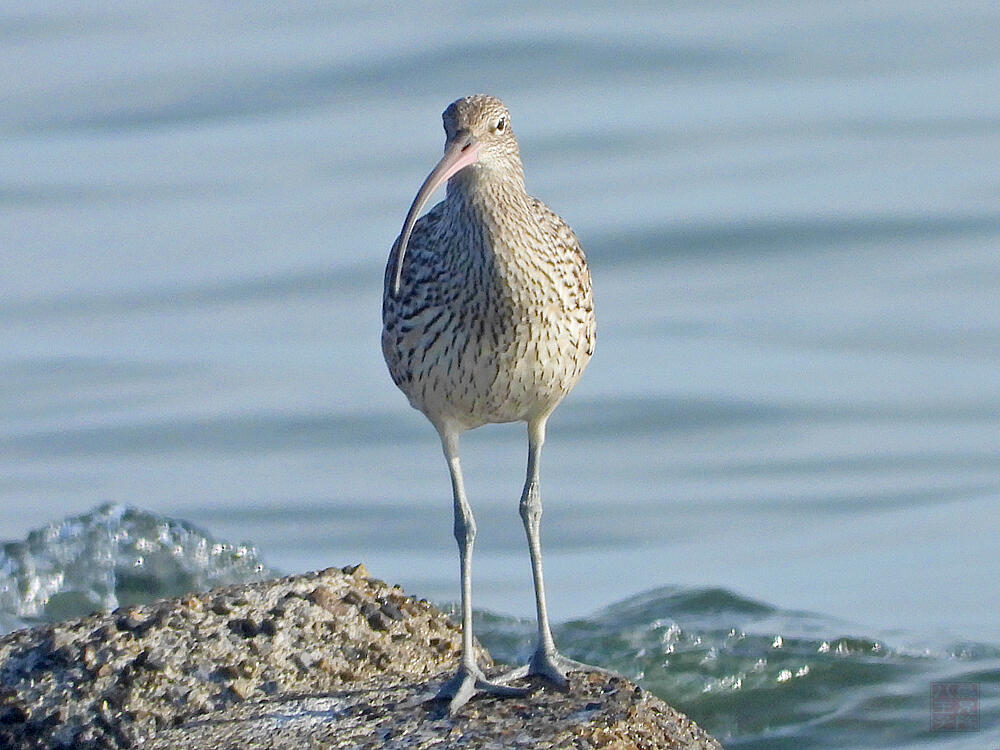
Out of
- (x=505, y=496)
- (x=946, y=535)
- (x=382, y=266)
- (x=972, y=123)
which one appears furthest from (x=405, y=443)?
(x=972, y=123)

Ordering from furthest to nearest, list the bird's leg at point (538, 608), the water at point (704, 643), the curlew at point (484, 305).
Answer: the water at point (704, 643)
the bird's leg at point (538, 608)
the curlew at point (484, 305)

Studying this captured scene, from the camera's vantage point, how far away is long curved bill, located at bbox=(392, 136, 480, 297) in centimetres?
732

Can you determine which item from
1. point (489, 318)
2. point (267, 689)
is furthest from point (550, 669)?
point (489, 318)

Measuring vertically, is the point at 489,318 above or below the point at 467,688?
above

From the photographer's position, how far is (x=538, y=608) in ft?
26.5

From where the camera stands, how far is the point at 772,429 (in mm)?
14195

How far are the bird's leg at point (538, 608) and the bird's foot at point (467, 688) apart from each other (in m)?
0.15

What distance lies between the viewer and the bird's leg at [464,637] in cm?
723

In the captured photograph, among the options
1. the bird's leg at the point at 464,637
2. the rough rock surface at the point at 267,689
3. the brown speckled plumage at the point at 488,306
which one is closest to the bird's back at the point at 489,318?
the brown speckled plumage at the point at 488,306

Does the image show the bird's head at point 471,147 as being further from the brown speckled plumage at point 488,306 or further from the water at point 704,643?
the water at point 704,643

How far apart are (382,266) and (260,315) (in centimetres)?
119

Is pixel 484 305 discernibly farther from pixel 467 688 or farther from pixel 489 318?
pixel 467 688

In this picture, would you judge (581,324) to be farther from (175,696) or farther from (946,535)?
(946,535)

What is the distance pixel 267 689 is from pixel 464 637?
782 mm
